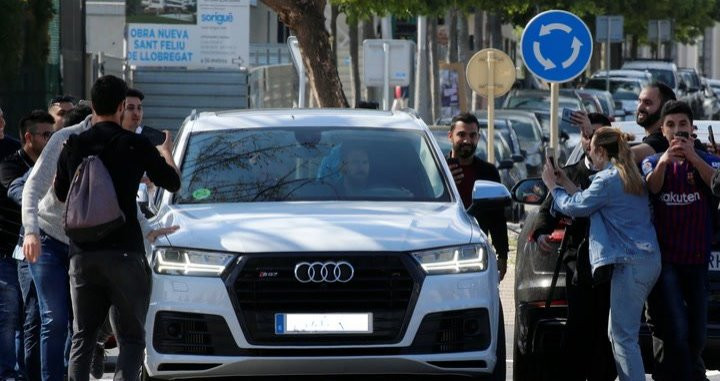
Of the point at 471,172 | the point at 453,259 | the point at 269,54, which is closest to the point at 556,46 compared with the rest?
the point at 471,172

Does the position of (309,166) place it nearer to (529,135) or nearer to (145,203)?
(145,203)

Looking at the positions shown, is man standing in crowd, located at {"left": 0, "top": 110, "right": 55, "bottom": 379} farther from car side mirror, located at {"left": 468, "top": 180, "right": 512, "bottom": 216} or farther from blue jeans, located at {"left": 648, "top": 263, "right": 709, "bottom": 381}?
blue jeans, located at {"left": 648, "top": 263, "right": 709, "bottom": 381}

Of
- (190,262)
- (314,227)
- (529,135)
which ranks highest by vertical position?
(314,227)

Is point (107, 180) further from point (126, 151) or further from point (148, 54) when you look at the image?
point (148, 54)

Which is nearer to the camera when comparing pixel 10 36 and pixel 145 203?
pixel 145 203

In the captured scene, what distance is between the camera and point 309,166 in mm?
9539

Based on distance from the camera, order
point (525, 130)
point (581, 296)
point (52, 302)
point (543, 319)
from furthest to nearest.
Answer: point (525, 130) → point (543, 319) → point (581, 296) → point (52, 302)

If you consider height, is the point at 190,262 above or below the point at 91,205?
below

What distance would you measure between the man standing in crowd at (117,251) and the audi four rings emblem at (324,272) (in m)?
0.71

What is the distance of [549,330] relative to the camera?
9.36 meters

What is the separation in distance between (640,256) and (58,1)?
21.5 meters

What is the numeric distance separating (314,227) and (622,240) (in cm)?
151

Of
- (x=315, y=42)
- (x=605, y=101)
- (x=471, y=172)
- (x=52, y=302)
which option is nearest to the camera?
(x=52, y=302)

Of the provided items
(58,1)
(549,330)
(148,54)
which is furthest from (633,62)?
(549,330)
